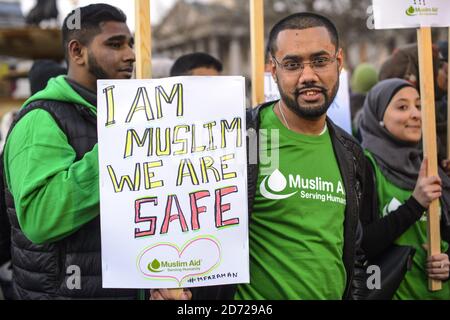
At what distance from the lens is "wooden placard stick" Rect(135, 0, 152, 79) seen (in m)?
2.42

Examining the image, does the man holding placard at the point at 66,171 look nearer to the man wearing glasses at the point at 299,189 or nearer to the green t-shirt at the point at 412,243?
the man wearing glasses at the point at 299,189

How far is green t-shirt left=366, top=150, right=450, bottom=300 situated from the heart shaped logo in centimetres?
115

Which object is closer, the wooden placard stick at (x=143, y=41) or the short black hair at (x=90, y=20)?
the wooden placard stick at (x=143, y=41)

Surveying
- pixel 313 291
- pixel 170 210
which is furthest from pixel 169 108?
pixel 313 291

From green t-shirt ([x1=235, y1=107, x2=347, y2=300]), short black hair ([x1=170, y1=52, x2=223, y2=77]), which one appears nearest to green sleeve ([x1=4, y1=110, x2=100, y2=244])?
green t-shirt ([x1=235, y1=107, x2=347, y2=300])

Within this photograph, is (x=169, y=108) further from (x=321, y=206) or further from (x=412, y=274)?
(x=412, y=274)

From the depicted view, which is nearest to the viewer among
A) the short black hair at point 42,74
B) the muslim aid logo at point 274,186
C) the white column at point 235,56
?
the muslim aid logo at point 274,186

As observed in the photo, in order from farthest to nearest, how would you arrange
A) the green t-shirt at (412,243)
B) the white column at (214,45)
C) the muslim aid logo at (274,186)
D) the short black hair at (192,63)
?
the white column at (214,45), the short black hair at (192,63), the green t-shirt at (412,243), the muslim aid logo at (274,186)

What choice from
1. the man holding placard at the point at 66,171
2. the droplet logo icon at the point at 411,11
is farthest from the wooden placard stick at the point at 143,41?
the droplet logo icon at the point at 411,11

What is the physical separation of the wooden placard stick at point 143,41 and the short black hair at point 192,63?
193 cm

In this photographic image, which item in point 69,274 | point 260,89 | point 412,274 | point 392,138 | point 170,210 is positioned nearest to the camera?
point 170,210

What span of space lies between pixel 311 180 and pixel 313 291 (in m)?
0.44

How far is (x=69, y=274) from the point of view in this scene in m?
2.46

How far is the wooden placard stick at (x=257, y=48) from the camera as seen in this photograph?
9.11ft
